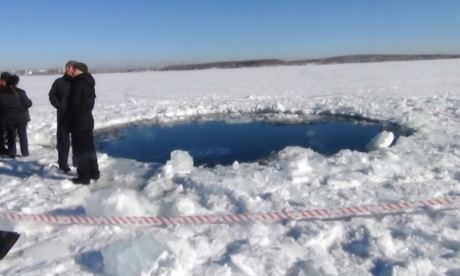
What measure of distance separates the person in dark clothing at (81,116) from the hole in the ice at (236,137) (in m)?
1.81

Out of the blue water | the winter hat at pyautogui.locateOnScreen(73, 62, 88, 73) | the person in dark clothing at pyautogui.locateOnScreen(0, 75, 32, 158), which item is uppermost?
the winter hat at pyautogui.locateOnScreen(73, 62, 88, 73)

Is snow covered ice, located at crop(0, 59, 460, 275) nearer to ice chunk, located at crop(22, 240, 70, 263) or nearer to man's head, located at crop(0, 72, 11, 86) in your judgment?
ice chunk, located at crop(22, 240, 70, 263)

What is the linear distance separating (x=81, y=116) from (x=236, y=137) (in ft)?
14.0

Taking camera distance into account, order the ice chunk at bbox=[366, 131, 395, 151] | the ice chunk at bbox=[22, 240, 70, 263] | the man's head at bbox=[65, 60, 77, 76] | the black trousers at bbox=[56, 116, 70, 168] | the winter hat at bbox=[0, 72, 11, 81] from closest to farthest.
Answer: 1. the ice chunk at bbox=[22, 240, 70, 263]
2. the man's head at bbox=[65, 60, 77, 76]
3. the black trousers at bbox=[56, 116, 70, 168]
4. the winter hat at bbox=[0, 72, 11, 81]
5. the ice chunk at bbox=[366, 131, 395, 151]

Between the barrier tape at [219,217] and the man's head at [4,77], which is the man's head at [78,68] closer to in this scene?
the barrier tape at [219,217]

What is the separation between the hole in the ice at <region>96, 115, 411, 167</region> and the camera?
7.23 m

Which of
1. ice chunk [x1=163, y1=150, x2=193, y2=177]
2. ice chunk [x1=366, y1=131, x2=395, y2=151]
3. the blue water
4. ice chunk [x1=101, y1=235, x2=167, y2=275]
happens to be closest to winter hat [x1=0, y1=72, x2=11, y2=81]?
the blue water

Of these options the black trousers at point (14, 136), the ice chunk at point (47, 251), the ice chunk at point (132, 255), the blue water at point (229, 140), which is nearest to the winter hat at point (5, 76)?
the black trousers at point (14, 136)

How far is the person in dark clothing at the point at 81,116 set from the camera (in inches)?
191

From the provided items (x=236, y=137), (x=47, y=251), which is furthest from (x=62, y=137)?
(x=236, y=137)

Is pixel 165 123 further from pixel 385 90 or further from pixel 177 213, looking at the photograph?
pixel 385 90

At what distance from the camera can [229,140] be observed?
844cm

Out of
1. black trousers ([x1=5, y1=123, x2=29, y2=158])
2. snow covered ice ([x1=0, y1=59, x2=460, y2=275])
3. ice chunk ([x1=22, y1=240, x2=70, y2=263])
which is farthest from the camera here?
black trousers ([x1=5, y1=123, x2=29, y2=158])

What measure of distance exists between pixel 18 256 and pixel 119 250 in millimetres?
935
